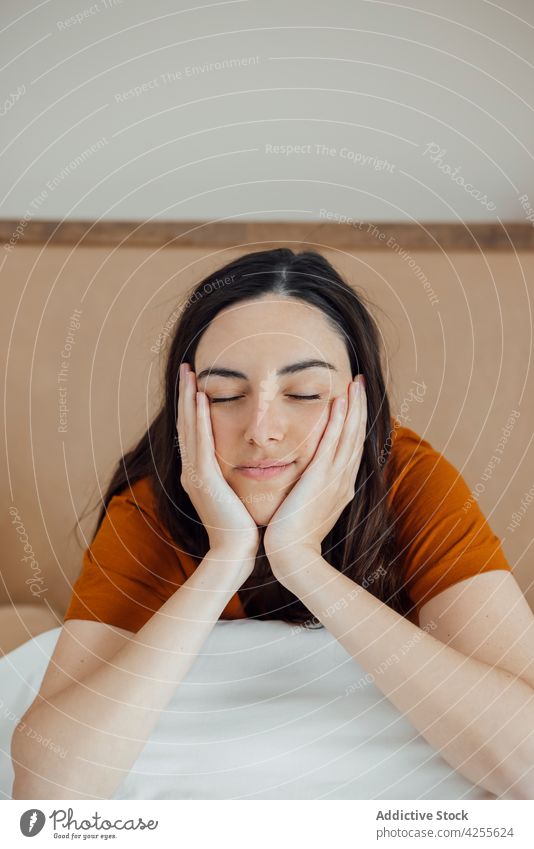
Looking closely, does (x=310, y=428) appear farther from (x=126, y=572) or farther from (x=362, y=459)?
(x=126, y=572)

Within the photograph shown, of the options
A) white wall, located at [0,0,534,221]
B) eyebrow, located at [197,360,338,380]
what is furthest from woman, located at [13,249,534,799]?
white wall, located at [0,0,534,221]

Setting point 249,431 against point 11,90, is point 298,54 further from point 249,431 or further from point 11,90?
point 249,431

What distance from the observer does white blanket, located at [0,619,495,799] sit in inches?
23.5

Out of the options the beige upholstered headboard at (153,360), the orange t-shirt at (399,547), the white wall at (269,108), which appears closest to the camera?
the orange t-shirt at (399,547)

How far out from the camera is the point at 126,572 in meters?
0.70

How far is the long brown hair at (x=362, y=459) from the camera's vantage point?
68 cm

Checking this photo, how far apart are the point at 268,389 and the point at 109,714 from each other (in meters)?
0.27

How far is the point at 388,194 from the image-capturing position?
871 millimetres

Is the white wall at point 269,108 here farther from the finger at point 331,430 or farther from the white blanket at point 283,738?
the white blanket at point 283,738

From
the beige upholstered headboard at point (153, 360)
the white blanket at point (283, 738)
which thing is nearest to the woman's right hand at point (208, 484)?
the white blanket at point (283, 738)

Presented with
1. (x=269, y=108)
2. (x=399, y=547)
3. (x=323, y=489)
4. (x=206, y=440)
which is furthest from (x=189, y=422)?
(x=269, y=108)

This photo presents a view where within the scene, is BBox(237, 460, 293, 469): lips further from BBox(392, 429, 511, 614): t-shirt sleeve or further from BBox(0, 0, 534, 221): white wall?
BBox(0, 0, 534, 221): white wall

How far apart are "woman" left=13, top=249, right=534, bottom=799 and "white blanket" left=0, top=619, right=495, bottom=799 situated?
0.13 ft
